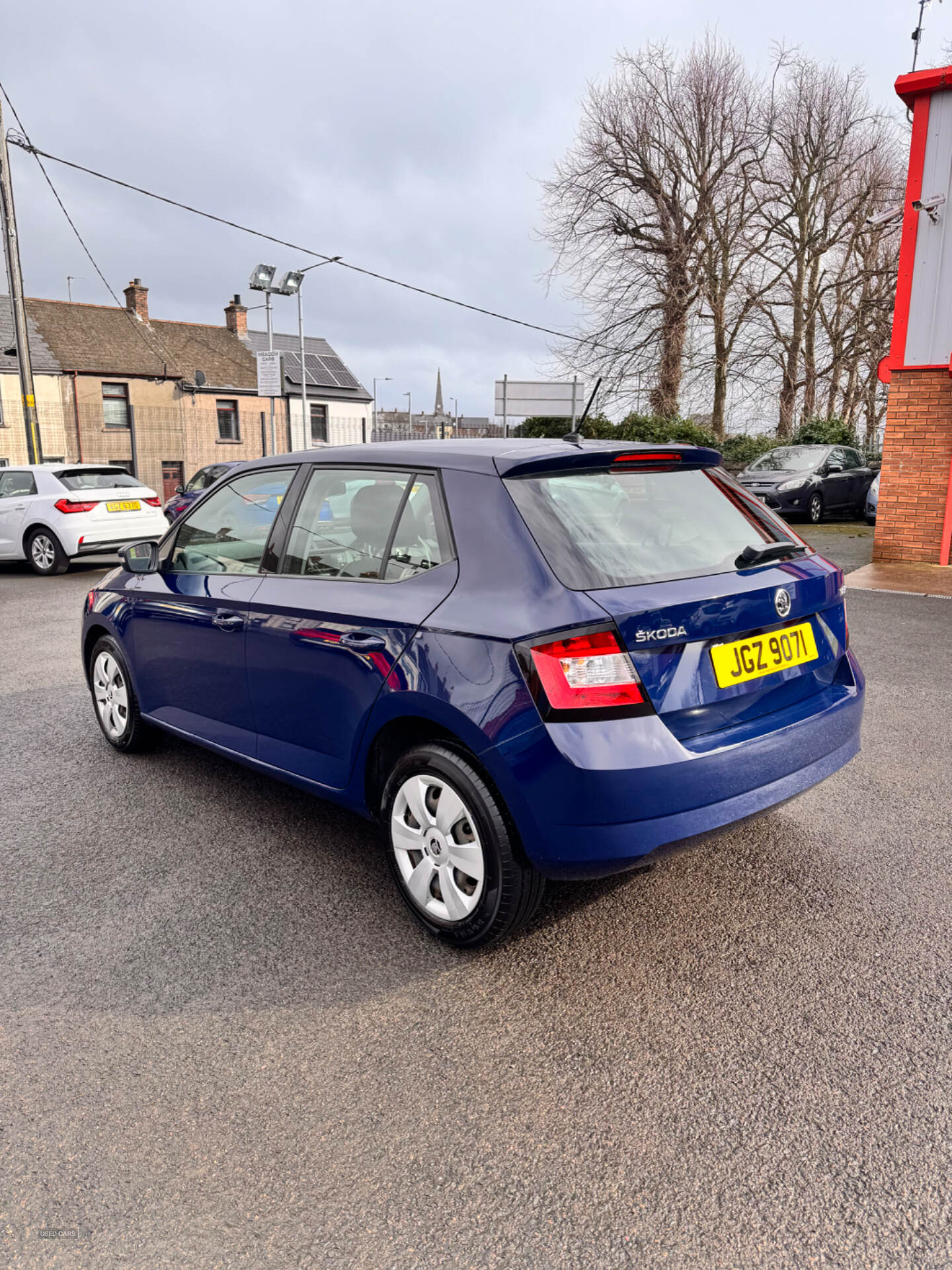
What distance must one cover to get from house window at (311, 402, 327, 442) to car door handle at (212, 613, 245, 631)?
40089 millimetres

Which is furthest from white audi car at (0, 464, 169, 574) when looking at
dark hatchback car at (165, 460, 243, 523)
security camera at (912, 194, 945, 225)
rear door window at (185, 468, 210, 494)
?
security camera at (912, 194, 945, 225)

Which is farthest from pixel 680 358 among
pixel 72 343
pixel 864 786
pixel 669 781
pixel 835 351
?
pixel 669 781

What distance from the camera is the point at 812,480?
731 inches

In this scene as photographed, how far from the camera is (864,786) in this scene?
4.39 metres

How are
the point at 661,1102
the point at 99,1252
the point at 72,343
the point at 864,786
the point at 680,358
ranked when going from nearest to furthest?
the point at 99,1252 → the point at 661,1102 → the point at 864,786 → the point at 680,358 → the point at 72,343

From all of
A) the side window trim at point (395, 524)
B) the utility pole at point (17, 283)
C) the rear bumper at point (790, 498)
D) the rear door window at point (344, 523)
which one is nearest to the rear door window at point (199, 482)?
the utility pole at point (17, 283)

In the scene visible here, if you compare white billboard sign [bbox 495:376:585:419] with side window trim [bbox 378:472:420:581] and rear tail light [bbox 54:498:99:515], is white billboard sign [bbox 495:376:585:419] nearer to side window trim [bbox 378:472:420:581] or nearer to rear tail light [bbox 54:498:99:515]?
rear tail light [bbox 54:498:99:515]

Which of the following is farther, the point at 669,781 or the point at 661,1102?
the point at 669,781

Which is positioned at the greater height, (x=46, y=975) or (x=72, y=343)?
(x=72, y=343)

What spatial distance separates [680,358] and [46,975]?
29420 mm

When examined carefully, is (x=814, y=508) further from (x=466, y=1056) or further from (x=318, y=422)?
(x=318, y=422)

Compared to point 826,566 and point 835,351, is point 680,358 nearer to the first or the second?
point 835,351

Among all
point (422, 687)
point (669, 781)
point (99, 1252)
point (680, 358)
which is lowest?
point (99, 1252)

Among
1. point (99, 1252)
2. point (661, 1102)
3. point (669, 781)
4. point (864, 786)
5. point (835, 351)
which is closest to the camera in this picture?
point (99, 1252)
